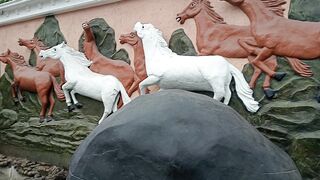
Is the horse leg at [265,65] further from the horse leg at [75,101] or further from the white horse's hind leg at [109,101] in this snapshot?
the horse leg at [75,101]

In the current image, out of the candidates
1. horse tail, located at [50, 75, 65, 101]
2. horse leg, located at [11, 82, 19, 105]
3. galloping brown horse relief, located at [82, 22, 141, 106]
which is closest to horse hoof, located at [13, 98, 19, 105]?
horse leg, located at [11, 82, 19, 105]

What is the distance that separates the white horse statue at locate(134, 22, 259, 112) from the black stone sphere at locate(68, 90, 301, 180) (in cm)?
244

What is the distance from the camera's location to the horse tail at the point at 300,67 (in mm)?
3602

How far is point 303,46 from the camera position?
363 centimetres

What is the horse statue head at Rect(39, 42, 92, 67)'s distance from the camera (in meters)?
5.36

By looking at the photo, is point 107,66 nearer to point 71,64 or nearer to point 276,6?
point 71,64

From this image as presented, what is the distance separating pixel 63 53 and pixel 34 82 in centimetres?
82

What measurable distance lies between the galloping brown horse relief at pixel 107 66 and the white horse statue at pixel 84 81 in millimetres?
61

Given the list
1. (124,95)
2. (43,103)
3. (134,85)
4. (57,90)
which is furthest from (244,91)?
(43,103)

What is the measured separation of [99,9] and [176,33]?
130cm

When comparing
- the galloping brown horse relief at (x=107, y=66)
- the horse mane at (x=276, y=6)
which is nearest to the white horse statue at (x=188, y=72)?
the galloping brown horse relief at (x=107, y=66)

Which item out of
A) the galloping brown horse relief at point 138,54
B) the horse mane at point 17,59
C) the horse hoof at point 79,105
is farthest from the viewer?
the horse mane at point 17,59

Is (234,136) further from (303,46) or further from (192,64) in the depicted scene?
(192,64)

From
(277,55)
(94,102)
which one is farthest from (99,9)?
(277,55)
